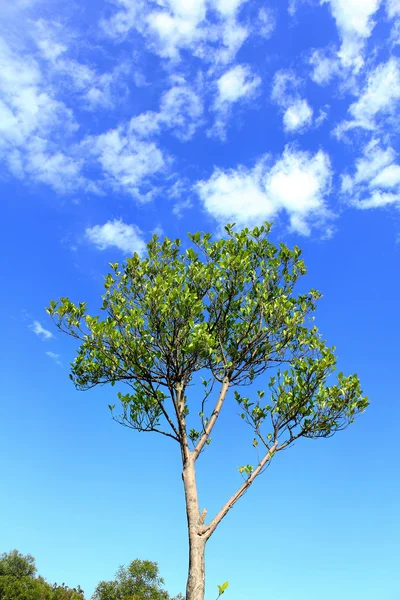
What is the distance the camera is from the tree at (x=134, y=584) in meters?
69.6

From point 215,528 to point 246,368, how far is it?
5258 mm

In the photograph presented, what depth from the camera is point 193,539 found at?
37.2ft

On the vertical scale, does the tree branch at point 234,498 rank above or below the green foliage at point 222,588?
above

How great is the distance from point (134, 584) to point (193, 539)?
72.2m

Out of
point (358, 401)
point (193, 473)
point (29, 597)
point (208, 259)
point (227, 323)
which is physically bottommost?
point (29, 597)

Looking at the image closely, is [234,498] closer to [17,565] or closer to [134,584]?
[134,584]

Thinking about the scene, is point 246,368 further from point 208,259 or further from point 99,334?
point 99,334

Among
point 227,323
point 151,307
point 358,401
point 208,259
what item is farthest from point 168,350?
point 358,401

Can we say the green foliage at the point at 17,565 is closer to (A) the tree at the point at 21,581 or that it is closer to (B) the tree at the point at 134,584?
(A) the tree at the point at 21,581

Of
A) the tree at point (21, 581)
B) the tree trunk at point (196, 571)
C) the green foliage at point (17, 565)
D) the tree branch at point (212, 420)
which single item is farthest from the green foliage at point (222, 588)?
the green foliage at point (17, 565)

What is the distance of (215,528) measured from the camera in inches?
454

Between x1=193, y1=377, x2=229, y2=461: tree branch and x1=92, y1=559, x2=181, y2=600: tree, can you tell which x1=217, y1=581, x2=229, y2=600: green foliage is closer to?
x1=193, y1=377, x2=229, y2=461: tree branch

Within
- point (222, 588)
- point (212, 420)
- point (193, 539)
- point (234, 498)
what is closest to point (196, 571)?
point (193, 539)

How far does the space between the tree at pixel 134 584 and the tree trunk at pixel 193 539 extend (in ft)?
229
